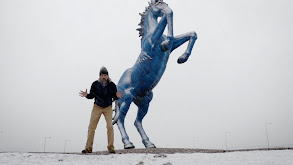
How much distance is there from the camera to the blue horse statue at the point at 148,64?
19.4 feet

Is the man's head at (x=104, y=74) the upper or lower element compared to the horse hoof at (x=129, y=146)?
upper

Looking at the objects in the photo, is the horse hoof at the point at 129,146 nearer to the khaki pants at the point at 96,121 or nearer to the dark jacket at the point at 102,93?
the khaki pants at the point at 96,121

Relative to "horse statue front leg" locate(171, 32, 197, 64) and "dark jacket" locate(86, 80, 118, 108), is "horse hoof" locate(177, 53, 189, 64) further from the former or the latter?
"dark jacket" locate(86, 80, 118, 108)

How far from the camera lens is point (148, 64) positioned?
237 inches

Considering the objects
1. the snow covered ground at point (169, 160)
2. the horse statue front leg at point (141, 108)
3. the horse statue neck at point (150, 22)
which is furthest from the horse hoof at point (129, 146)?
the horse statue neck at point (150, 22)

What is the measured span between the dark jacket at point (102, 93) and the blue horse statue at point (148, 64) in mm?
1881

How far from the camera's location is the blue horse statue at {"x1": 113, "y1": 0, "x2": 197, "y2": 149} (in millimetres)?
5914

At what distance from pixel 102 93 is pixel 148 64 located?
2144 mm

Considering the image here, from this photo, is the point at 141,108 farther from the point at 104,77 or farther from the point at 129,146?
the point at 104,77

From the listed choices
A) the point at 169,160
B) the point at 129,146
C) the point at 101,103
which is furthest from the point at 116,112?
the point at 169,160

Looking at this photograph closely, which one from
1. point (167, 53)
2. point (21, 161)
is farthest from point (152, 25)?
point (21, 161)

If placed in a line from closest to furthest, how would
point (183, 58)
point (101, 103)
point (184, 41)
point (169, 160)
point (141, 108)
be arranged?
point (169, 160), point (101, 103), point (183, 58), point (184, 41), point (141, 108)

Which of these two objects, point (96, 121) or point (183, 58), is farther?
point (183, 58)

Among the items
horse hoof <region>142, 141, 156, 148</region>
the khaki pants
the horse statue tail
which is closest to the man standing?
the khaki pants
